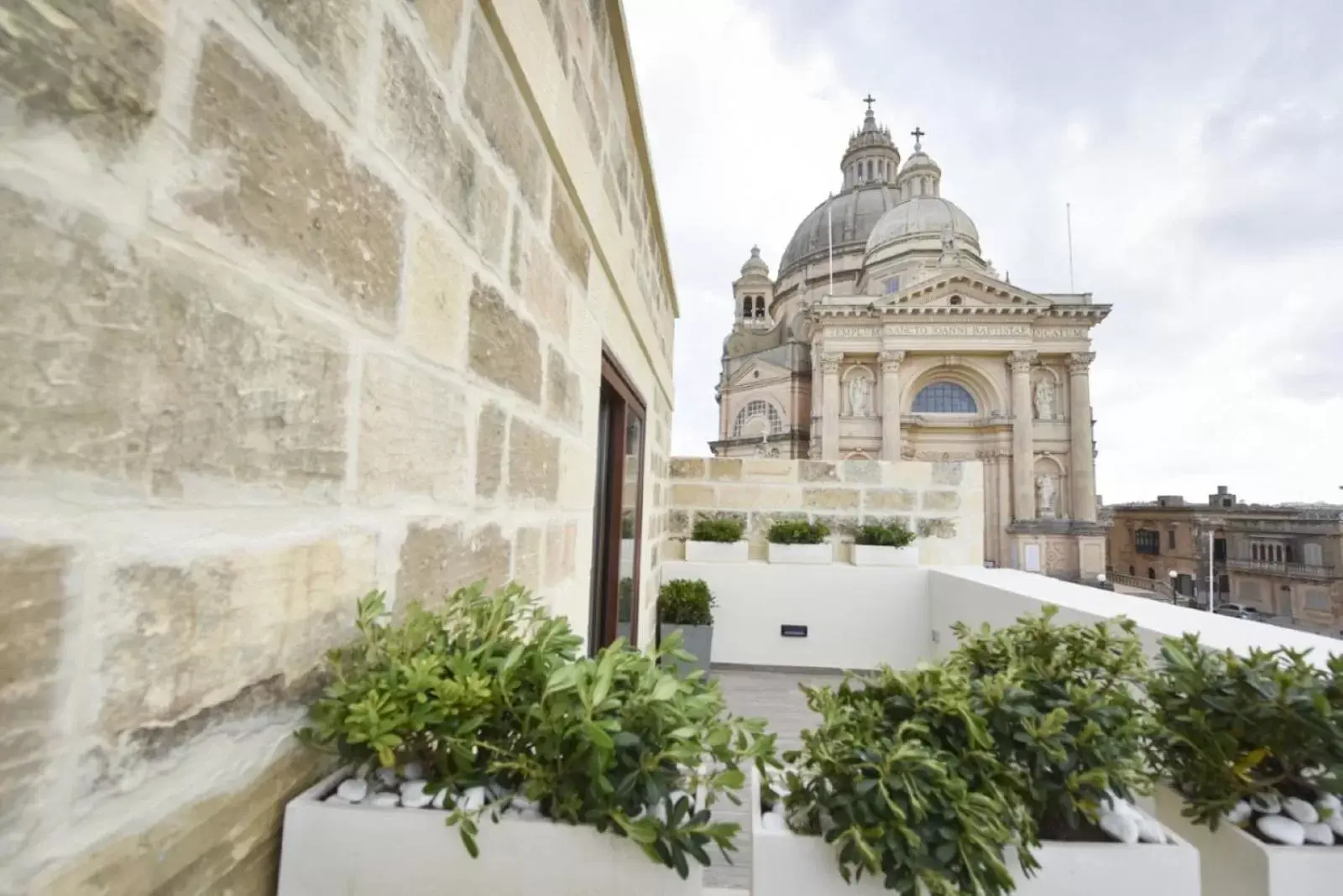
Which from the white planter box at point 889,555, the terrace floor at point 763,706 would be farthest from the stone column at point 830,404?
the terrace floor at point 763,706

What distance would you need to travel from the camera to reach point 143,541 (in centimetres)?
43

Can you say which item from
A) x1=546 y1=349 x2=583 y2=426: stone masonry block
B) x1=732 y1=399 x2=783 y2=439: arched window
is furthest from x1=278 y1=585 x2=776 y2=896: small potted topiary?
x1=732 y1=399 x2=783 y2=439: arched window

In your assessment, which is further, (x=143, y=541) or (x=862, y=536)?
(x=862, y=536)

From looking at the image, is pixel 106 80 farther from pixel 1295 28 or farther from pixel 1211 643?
pixel 1295 28

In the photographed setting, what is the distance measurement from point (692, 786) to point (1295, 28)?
360 inches

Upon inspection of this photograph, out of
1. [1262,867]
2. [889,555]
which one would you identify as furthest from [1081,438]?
[1262,867]

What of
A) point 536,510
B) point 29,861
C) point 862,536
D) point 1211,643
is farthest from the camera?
point 862,536

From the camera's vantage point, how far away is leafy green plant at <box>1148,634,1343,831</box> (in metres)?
0.74

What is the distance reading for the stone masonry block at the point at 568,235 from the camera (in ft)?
4.51

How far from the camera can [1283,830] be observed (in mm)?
694

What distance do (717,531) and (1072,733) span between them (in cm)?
386

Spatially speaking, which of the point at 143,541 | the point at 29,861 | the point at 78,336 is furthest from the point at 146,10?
the point at 29,861

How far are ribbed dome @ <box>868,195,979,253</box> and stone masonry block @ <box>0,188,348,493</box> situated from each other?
27602mm

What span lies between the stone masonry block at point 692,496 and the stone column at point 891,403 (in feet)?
53.0
